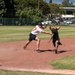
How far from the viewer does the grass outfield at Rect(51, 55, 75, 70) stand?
13.3 metres

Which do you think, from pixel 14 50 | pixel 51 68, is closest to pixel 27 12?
pixel 14 50

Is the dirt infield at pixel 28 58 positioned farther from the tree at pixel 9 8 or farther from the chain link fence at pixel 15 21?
the tree at pixel 9 8

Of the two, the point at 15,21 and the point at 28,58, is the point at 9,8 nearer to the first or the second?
the point at 15,21

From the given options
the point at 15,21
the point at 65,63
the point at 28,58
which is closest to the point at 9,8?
the point at 15,21

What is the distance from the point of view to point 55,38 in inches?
679

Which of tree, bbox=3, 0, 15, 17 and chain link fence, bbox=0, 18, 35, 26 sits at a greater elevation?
tree, bbox=3, 0, 15, 17

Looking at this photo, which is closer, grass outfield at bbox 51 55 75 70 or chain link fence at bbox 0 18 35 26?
grass outfield at bbox 51 55 75 70

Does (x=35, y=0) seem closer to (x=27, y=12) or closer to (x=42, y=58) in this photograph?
(x=27, y=12)

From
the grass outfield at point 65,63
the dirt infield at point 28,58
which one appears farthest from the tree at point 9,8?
the grass outfield at point 65,63

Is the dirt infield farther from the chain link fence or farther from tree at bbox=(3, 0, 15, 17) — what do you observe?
tree at bbox=(3, 0, 15, 17)

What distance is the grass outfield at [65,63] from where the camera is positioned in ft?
43.7

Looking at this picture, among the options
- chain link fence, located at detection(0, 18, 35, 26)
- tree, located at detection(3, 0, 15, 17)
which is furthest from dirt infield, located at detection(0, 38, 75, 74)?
tree, located at detection(3, 0, 15, 17)

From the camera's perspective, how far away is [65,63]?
13992 millimetres

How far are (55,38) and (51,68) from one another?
4.23 meters
